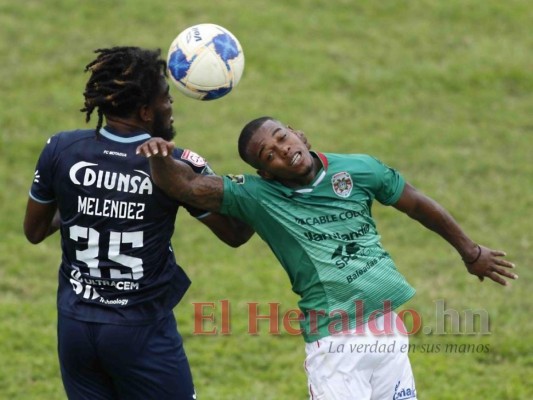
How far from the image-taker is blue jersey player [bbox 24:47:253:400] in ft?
18.4

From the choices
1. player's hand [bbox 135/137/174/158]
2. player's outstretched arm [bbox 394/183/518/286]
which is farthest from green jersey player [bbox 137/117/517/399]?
player's hand [bbox 135/137/174/158]

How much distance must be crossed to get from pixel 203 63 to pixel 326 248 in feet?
4.01

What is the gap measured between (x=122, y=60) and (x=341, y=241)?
4.97ft

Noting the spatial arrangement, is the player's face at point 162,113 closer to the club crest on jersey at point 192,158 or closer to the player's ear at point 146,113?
the player's ear at point 146,113

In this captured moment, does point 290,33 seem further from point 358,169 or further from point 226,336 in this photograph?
point 358,169

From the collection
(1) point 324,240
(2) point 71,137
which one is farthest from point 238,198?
(2) point 71,137

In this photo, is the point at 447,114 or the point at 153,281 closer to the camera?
the point at 153,281

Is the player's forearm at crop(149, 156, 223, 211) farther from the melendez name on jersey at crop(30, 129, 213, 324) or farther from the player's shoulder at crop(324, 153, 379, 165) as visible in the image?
the player's shoulder at crop(324, 153, 379, 165)

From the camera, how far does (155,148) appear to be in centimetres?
532

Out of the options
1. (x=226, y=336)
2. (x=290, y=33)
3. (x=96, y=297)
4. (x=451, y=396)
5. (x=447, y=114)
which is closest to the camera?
→ (x=96, y=297)

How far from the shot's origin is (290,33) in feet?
51.8

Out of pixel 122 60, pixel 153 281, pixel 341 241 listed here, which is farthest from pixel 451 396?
pixel 122 60

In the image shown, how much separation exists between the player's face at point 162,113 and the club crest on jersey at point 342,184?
941 millimetres

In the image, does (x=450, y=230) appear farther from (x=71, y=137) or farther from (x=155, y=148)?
(x=71, y=137)
